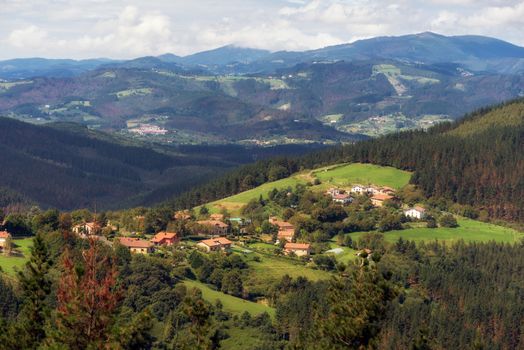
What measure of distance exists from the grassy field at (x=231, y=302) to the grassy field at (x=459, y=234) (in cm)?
3403

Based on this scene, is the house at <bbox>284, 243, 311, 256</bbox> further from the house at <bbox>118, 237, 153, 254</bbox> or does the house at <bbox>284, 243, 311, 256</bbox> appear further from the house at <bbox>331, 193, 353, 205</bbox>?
the house at <bbox>331, 193, 353, 205</bbox>

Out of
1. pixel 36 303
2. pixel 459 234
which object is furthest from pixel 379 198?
pixel 36 303

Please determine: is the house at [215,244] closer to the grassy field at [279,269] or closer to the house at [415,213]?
the grassy field at [279,269]

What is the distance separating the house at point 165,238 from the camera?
347 ft

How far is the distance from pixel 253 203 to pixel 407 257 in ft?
129

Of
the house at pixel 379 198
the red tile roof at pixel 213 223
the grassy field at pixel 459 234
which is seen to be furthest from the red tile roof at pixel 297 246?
the house at pixel 379 198

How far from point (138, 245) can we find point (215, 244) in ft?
38.4

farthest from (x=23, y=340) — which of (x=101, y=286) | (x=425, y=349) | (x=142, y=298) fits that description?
(x=142, y=298)

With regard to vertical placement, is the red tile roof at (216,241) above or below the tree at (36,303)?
below

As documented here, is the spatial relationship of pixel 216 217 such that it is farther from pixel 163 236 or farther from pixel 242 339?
pixel 242 339

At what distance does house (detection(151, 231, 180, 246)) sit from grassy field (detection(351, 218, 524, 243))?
30040mm

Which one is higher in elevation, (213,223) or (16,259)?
(16,259)

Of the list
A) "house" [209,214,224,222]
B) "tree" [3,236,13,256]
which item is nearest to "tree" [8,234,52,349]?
"tree" [3,236,13,256]

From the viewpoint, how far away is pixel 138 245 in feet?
331
